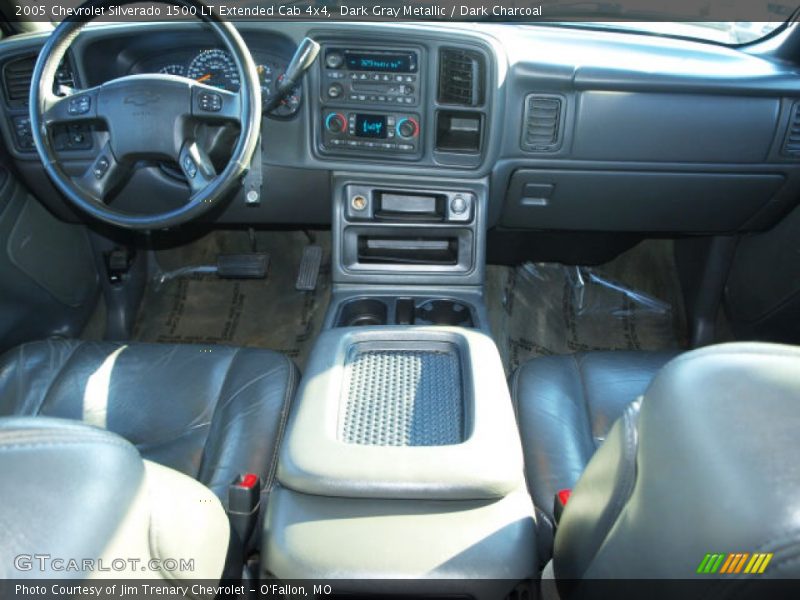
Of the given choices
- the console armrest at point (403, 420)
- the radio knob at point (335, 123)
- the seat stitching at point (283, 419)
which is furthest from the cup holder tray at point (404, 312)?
the radio knob at point (335, 123)

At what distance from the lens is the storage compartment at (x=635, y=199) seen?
6.86 ft

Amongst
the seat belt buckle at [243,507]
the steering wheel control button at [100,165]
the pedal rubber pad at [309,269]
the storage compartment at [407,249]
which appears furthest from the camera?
the pedal rubber pad at [309,269]

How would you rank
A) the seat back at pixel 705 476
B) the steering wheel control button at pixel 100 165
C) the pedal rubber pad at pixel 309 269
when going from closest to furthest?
the seat back at pixel 705 476, the steering wheel control button at pixel 100 165, the pedal rubber pad at pixel 309 269

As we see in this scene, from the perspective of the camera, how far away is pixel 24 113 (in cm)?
196

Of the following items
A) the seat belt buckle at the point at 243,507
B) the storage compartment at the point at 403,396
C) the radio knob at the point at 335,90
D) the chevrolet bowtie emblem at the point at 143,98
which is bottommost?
the seat belt buckle at the point at 243,507

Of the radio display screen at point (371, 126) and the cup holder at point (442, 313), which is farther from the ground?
the radio display screen at point (371, 126)

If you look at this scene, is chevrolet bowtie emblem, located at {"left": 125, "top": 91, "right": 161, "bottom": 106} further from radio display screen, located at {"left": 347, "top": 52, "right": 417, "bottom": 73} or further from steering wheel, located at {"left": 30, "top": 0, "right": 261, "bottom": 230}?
radio display screen, located at {"left": 347, "top": 52, "right": 417, "bottom": 73}

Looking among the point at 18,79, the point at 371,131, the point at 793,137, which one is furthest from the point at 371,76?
the point at 793,137

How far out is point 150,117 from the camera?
1590 mm

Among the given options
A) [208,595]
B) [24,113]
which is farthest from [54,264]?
[208,595]

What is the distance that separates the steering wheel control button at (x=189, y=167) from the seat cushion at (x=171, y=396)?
48 cm

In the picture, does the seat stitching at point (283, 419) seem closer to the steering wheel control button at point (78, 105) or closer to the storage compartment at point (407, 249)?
the storage compartment at point (407, 249)

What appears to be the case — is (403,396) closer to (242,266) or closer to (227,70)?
(227,70)

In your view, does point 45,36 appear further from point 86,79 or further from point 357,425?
point 357,425
